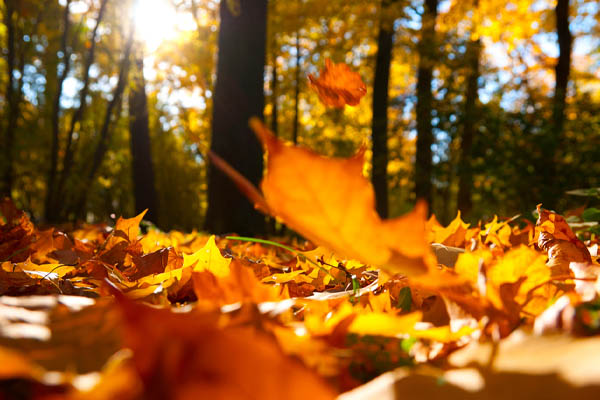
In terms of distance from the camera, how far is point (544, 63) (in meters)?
11.1

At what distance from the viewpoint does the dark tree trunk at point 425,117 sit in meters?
7.06

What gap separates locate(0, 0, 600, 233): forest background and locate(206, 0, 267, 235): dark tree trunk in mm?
28

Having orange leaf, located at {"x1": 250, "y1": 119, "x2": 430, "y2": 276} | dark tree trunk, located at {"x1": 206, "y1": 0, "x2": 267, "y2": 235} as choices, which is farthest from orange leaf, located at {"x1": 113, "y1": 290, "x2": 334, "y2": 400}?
dark tree trunk, located at {"x1": 206, "y1": 0, "x2": 267, "y2": 235}

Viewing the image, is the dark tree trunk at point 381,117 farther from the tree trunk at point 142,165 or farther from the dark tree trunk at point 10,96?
the dark tree trunk at point 10,96

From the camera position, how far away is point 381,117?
712 centimetres

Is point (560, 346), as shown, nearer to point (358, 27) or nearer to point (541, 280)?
point (541, 280)

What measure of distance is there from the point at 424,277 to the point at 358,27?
27.7 ft

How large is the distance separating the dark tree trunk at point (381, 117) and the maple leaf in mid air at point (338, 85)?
6220mm

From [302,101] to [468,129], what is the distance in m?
7.92

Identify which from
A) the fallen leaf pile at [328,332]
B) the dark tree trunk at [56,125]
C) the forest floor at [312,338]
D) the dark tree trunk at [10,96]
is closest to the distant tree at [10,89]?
the dark tree trunk at [10,96]

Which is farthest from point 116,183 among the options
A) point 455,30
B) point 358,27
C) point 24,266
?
point 24,266

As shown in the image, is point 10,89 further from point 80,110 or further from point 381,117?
point 381,117

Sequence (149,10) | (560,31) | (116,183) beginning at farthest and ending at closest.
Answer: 1. (116,183)
2. (560,31)
3. (149,10)

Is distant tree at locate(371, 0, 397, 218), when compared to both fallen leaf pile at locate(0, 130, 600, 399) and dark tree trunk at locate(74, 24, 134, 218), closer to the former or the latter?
dark tree trunk at locate(74, 24, 134, 218)
